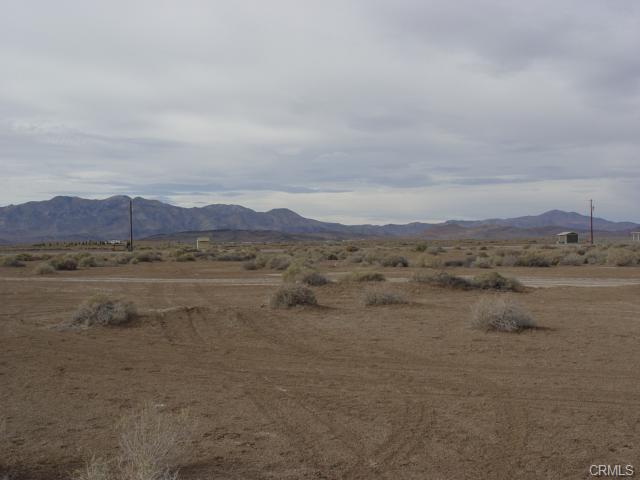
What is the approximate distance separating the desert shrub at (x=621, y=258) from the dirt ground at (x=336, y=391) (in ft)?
89.9

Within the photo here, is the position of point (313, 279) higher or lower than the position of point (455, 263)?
higher

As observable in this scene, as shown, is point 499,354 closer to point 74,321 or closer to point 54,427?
point 54,427

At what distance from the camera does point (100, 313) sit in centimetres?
1628

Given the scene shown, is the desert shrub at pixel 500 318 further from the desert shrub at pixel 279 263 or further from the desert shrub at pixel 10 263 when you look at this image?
the desert shrub at pixel 10 263

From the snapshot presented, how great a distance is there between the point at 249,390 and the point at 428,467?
13.3 ft

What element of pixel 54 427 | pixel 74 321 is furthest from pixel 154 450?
pixel 74 321

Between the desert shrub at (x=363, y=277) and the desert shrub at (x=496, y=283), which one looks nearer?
the desert shrub at (x=496, y=283)

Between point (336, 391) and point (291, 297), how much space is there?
10032 mm

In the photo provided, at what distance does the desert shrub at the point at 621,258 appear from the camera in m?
43.2

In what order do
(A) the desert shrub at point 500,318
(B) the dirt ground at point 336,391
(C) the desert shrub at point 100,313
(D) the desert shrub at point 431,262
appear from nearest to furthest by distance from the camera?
(B) the dirt ground at point 336,391, (A) the desert shrub at point 500,318, (C) the desert shrub at point 100,313, (D) the desert shrub at point 431,262

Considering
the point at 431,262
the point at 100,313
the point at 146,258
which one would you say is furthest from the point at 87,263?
the point at 100,313

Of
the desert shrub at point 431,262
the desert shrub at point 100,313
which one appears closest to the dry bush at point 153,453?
the desert shrub at point 100,313

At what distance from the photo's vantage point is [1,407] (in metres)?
8.67

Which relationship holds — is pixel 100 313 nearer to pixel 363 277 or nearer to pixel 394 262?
pixel 363 277
